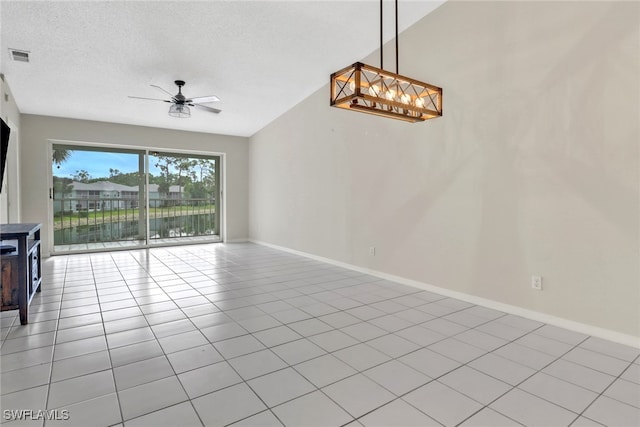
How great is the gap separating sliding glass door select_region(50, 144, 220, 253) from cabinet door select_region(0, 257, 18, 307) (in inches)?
159

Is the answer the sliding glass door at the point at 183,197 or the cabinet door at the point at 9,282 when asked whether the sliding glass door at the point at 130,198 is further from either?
the cabinet door at the point at 9,282

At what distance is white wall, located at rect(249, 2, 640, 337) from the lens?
8.41 feet

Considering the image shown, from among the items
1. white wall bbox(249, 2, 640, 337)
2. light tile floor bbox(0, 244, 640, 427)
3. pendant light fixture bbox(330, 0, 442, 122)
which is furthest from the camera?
white wall bbox(249, 2, 640, 337)

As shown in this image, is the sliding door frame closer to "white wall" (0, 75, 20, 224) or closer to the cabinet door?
"white wall" (0, 75, 20, 224)

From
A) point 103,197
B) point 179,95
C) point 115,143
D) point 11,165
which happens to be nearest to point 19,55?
point 179,95

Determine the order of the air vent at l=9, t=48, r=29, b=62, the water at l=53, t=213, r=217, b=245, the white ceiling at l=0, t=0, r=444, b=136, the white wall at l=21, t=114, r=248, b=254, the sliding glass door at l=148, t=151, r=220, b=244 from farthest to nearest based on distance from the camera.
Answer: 1. the sliding glass door at l=148, t=151, r=220, b=244
2. the water at l=53, t=213, r=217, b=245
3. the white wall at l=21, t=114, r=248, b=254
4. the air vent at l=9, t=48, r=29, b=62
5. the white ceiling at l=0, t=0, r=444, b=136

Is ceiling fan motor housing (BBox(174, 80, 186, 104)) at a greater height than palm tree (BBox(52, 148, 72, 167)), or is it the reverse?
ceiling fan motor housing (BBox(174, 80, 186, 104))

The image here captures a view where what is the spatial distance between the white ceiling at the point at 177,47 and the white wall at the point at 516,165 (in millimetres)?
801

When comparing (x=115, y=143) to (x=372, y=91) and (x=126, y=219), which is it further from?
(x=372, y=91)

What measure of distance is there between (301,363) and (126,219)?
20.4 feet

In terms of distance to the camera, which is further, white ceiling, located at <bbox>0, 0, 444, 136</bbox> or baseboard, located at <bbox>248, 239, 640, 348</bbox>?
white ceiling, located at <bbox>0, 0, 444, 136</bbox>

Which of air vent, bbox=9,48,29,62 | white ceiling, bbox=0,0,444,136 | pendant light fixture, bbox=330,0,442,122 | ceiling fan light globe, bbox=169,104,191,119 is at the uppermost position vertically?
white ceiling, bbox=0,0,444,136

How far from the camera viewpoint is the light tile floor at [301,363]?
170cm

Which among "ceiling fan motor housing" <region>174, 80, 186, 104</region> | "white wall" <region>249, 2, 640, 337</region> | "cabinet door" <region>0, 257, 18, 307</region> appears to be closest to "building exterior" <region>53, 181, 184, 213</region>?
"ceiling fan motor housing" <region>174, 80, 186, 104</region>
